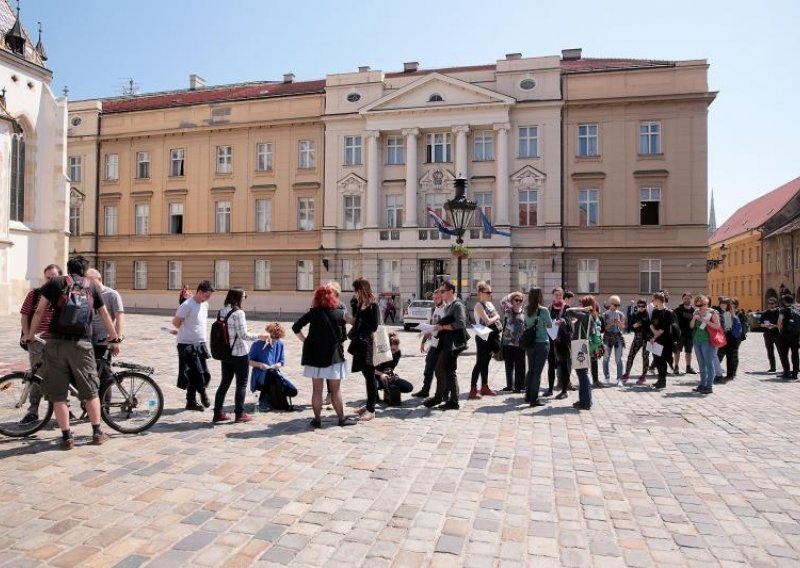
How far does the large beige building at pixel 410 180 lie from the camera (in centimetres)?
3275

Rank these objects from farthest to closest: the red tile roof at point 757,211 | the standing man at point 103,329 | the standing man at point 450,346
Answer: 1. the red tile roof at point 757,211
2. the standing man at point 450,346
3. the standing man at point 103,329

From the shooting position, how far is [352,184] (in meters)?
36.3

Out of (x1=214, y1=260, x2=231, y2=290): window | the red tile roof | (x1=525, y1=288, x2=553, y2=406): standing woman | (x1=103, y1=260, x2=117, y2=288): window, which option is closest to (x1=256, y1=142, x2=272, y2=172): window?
(x1=214, y1=260, x2=231, y2=290): window

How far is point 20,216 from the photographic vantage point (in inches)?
1151

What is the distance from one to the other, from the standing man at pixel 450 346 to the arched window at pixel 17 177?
27.3 meters

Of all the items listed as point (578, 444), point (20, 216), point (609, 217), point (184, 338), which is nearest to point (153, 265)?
point (20, 216)

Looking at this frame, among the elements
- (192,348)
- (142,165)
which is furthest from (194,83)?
(192,348)

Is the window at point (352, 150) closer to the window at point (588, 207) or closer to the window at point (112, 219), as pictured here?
the window at point (588, 207)

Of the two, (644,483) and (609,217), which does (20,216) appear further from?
(644,483)

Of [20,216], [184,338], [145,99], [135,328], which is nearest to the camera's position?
[184,338]

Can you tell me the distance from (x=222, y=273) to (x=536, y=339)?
32071 mm

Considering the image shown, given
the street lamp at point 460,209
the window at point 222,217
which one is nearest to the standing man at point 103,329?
the street lamp at point 460,209

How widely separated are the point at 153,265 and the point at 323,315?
117ft

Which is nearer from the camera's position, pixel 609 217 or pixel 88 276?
pixel 88 276
